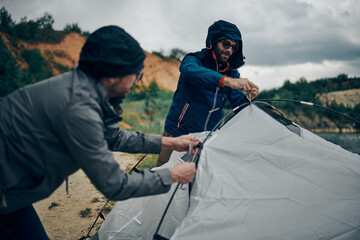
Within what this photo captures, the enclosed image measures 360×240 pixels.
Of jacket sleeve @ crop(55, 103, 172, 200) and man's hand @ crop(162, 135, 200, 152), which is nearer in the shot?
jacket sleeve @ crop(55, 103, 172, 200)

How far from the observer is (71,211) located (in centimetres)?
367

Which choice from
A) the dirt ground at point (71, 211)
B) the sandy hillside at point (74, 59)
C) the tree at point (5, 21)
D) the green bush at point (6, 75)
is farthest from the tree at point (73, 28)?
the dirt ground at point (71, 211)

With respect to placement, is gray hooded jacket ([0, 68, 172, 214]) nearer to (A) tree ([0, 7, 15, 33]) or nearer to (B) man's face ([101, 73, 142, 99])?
(B) man's face ([101, 73, 142, 99])

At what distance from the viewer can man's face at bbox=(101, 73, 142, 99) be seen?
1.35 m

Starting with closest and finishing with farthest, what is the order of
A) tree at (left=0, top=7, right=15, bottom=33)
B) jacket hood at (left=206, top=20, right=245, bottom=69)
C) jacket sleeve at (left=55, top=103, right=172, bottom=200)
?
jacket sleeve at (left=55, top=103, right=172, bottom=200) < jacket hood at (left=206, top=20, right=245, bottom=69) < tree at (left=0, top=7, right=15, bottom=33)

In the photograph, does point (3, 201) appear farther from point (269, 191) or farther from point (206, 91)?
point (206, 91)

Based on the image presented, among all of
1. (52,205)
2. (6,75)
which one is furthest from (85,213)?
(6,75)

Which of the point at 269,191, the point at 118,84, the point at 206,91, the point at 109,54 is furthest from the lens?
the point at 206,91

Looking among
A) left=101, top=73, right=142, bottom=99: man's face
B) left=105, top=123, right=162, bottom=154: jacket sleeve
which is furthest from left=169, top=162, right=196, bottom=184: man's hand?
left=101, top=73, right=142, bottom=99: man's face

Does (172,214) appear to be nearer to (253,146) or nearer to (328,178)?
(253,146)

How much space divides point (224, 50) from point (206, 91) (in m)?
0.50

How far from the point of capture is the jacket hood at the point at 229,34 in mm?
2592

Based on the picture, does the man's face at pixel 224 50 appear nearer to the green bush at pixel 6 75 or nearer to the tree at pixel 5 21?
the green bush at pixel 6 75

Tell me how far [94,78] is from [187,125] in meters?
1.34
